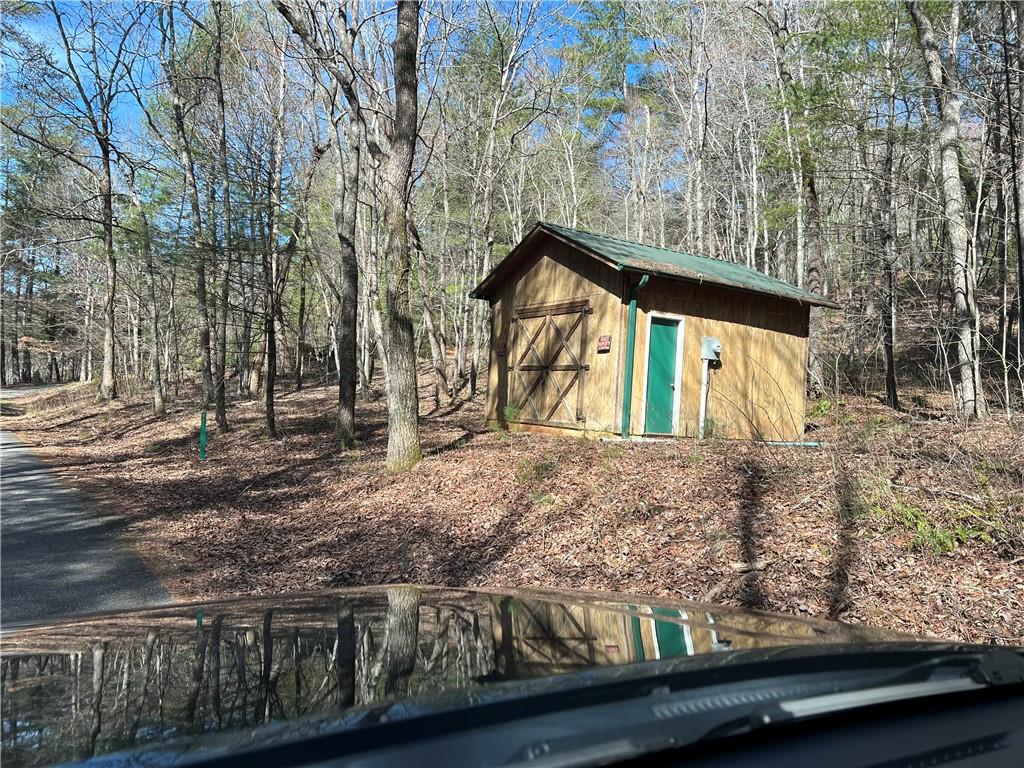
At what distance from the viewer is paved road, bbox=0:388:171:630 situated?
5801 mm

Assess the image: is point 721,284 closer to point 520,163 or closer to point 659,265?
point 659,265

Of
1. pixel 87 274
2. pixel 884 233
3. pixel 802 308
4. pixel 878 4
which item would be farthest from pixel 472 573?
pixel 87 274

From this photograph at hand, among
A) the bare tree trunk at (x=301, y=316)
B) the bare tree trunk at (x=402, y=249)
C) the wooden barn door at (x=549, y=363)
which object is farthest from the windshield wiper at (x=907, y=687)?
the bare tree trunk at (x=301, y=316)

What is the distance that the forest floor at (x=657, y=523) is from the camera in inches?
220

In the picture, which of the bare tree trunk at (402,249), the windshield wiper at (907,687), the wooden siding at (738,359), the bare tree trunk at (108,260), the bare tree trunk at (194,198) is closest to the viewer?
the windshield wiper at (907,687)

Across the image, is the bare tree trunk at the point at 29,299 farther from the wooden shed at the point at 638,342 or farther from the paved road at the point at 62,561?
the wooden shed at the point at 638,342

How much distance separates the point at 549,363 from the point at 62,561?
30.5 ft

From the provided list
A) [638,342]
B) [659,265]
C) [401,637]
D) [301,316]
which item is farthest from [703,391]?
[301,316]

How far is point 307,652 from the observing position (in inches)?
80.1

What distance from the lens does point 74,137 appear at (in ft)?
78.6

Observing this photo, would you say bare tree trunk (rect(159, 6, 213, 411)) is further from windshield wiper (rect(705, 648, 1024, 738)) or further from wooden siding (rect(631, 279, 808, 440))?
windshield wiper (rect(705, 648, 1024, 738))

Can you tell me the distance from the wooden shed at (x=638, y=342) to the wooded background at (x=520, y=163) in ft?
7.47

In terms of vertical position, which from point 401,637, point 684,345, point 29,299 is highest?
point 29,299

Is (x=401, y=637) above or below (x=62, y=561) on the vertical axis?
above
